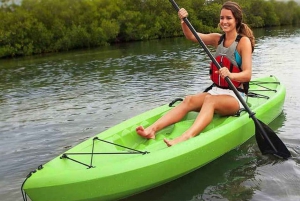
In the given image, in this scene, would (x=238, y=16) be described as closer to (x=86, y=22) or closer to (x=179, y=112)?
(x=179, y=112)

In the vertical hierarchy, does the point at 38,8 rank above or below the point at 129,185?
above

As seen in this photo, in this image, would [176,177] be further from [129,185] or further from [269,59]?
[269,59]

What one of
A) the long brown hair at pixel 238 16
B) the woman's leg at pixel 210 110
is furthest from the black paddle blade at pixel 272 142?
the long brown hair at pixel 238 16

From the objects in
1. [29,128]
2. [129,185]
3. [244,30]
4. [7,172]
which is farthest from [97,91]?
[129,185]

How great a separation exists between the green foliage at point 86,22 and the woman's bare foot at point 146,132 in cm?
2727

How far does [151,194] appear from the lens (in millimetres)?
4109

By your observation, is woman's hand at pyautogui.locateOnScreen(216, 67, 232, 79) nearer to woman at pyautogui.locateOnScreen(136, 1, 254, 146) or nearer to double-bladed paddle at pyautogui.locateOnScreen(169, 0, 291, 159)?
woman at pyautogui.locateOnScreen(136, 1, 254, 146)

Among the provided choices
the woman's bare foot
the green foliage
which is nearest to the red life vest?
the woman's bare foot

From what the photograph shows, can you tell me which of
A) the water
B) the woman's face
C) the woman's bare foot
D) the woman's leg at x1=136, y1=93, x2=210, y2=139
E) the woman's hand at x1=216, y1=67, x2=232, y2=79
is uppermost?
the woman's face

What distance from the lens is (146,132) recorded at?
186 inches

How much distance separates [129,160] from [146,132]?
95 cm

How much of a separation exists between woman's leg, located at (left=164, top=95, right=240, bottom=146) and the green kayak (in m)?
0.12

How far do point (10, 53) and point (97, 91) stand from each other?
70.3 ft

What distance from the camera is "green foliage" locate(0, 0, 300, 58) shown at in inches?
1294
